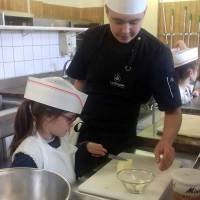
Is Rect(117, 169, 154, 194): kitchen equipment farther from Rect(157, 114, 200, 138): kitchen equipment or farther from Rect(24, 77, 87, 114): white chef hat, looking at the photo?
Rect(157, 114, 200, 138): kitchen equipment

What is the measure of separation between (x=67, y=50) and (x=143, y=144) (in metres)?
1.57

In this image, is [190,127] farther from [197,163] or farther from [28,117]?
[28,117]

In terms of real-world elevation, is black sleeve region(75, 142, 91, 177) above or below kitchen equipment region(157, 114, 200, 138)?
below

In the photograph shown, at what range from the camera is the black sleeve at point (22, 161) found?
0.75 meters

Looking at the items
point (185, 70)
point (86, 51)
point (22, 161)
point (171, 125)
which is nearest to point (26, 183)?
point (22, 161)

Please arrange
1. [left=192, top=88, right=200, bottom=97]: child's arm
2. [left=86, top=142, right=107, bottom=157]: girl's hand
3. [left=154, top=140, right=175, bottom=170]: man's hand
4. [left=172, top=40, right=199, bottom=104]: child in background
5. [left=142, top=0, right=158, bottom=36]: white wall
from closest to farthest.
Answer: [left=154, top=140, right=175, bottom=170]: man's hand, [left=86, top=142, right=107, bottom=157]: girl's hand, [left=172, top=40, right=199, bottom=104]: child in background, [left=192, top=88, right=200, bottom=97]: child's arm, [left=142, top=0, right=158, bottom=36]: white wall

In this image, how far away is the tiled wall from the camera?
2062mm

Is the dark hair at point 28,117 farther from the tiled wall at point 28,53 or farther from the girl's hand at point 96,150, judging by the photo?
the tiled wall at point 28,53

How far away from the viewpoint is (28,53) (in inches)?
88.3

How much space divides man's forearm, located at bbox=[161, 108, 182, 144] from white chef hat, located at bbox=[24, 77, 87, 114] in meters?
0.30

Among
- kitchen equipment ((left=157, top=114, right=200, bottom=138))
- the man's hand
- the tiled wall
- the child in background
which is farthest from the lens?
the tiled wall

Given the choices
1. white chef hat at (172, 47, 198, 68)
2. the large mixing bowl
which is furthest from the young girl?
white chef hat at (172, 47, 198, 68)

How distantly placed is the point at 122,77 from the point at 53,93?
0.33 meters

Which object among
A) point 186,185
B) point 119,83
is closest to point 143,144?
point 119,83
